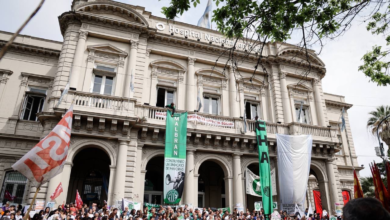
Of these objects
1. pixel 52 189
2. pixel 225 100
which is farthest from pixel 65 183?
pixel 225 100

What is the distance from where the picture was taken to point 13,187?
15.8 metres

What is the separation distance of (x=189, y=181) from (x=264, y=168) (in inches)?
177

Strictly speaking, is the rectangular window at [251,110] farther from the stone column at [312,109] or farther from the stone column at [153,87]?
the stone column at [153,87]

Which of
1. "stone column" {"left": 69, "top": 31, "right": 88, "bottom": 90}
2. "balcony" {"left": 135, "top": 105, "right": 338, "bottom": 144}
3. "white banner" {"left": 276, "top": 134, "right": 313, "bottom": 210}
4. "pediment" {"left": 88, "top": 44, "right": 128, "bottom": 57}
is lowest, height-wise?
"white banner" {"left": 276, "top": 134, "right": 313, "bottom": 210}

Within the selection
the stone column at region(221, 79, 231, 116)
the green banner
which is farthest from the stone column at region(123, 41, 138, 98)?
the green banner

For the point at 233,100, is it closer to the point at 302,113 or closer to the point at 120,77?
the point at 302,113

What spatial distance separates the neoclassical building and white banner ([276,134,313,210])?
4.65 ft

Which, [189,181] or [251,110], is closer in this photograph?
[189,181]

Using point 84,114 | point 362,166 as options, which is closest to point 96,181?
point 84,114

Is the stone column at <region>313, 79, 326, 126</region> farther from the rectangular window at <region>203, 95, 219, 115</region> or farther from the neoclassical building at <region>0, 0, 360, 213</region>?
the rectangular window at <region>203, 95, 219, 115</region>

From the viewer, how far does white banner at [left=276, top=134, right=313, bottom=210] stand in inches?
627

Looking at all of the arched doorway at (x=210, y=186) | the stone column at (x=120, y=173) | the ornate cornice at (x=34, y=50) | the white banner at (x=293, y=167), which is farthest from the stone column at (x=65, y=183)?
the white banner at (x=293, y=167)

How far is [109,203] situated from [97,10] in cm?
1160

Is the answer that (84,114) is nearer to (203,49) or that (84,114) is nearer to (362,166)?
(203,49)
